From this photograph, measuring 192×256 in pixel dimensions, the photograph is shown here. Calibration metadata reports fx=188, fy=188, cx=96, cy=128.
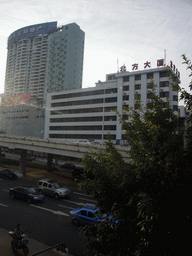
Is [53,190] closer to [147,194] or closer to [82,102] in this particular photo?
[147,194]

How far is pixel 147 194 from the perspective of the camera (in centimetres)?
450

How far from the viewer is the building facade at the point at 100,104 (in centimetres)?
5312

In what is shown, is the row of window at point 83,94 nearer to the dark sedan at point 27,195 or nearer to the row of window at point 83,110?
the row of window at point 83,110

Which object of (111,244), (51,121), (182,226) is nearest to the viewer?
(182,226)

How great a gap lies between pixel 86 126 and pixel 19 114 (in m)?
52.3

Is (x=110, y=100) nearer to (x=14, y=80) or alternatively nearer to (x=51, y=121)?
(x=51, y=121)

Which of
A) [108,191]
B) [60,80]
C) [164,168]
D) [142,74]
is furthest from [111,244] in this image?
[60,80]

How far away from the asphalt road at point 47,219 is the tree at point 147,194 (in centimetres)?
734

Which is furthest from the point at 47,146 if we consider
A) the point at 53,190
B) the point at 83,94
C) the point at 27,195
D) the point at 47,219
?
the point at 83,94

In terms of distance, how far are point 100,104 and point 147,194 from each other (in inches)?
2184

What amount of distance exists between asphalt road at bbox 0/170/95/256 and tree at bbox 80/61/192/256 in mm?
7339

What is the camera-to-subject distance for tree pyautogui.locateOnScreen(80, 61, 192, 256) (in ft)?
14.6

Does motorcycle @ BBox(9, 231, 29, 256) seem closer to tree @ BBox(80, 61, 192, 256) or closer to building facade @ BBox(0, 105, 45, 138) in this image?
tree @ BBox(80, 61, 192, 256)

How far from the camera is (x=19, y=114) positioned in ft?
322
